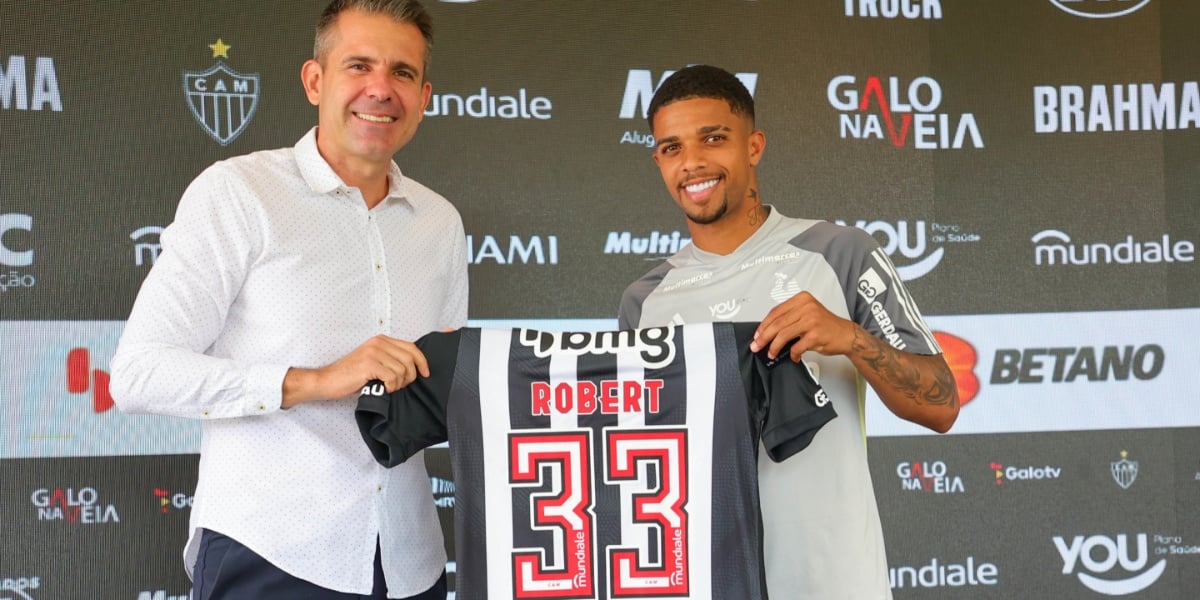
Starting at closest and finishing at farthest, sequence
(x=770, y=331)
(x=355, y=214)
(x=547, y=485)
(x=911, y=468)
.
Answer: (x=770, y=331), (x=547, y=485), (x=355, y=214), (x=911, y=468)

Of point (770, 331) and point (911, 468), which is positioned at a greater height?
point (770, 331)

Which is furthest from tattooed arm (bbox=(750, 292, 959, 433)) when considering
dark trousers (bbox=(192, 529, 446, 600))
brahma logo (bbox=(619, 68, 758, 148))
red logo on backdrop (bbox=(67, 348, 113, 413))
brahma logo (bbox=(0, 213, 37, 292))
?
brahma logo (bbox=(0, 213, 37, 292))

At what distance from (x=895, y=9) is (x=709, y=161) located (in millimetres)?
1765

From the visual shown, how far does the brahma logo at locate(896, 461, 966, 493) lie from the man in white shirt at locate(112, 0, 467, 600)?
1.86 metres

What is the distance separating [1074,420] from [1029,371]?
0.73ft

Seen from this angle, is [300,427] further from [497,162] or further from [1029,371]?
[1029,371]

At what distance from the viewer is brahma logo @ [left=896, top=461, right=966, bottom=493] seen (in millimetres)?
3193

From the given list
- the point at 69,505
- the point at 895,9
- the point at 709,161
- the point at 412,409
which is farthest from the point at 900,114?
the point at 69,505

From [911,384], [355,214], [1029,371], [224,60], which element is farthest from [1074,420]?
[224,60]

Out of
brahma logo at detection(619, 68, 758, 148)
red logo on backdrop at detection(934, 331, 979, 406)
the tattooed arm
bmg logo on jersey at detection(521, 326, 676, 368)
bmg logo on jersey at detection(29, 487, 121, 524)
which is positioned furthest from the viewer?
red logo on backdrop at detection(934, 331, 979, 406)

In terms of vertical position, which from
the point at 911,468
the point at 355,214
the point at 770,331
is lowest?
the point at 911,468

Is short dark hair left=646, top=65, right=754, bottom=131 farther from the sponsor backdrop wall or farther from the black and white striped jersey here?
the sponsor backdrop wall

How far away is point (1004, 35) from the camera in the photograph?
3271 mm

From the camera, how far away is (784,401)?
1602mm
